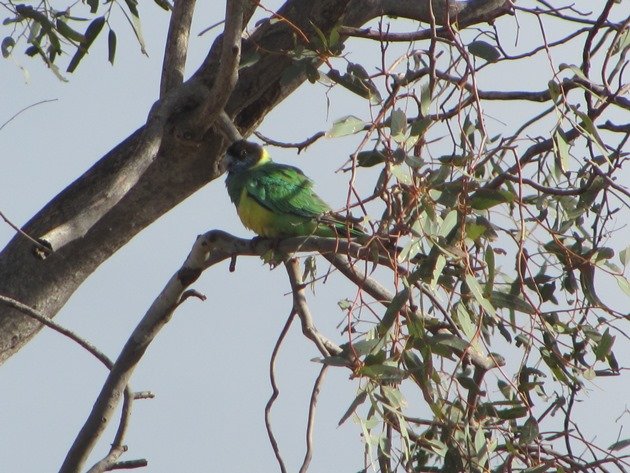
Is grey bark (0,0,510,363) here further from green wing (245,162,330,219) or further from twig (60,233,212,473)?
green wing (245,162,330,219)

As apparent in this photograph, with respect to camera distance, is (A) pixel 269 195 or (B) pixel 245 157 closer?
(A) pixel 269 195

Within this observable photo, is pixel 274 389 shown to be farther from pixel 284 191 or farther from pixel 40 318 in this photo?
pixel 284 191

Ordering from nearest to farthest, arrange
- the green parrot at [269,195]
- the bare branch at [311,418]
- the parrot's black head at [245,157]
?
the bare branch at [311,418]
the green parrot at [269,195]
the parrot's black head at [245,157]

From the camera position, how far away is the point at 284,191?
4309mm

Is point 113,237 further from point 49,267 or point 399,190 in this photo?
point 399,190

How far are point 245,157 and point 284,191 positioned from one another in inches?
11.0

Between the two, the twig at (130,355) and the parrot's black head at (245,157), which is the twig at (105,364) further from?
the parrot's black head at (245,157)

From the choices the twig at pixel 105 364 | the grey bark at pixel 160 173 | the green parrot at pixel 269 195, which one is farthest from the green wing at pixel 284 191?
the twig at pixel 105 364

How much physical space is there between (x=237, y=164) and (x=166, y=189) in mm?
1104

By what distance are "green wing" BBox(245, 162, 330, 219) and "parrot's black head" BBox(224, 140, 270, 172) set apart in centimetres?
6

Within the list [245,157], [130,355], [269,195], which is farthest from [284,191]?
[130,355]

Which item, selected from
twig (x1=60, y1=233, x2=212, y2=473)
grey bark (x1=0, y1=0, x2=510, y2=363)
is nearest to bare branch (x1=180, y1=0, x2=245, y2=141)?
grey bark (x1=0, y1=0, x2=510, y2=363)

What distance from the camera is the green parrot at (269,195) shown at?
4.09 meters

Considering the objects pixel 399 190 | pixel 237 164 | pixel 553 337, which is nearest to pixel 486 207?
pixel 399 190
